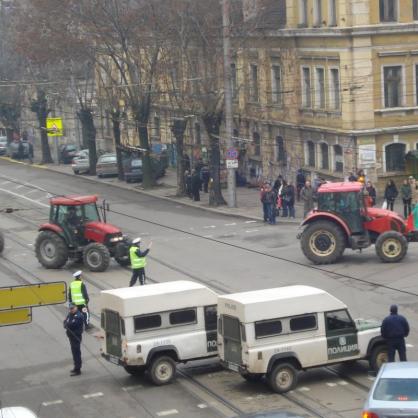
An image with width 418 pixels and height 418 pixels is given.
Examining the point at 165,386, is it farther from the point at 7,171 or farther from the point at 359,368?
the point at 7,171

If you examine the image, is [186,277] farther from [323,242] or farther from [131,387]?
[131,387]

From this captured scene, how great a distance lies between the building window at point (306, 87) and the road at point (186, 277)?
7447 mm

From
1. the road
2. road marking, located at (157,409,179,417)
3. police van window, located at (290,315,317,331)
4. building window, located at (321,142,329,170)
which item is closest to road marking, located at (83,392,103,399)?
the road

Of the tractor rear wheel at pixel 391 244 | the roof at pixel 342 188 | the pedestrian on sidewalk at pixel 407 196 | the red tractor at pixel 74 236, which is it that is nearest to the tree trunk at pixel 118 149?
the pedestrian on sidewalk at pixel 407 196

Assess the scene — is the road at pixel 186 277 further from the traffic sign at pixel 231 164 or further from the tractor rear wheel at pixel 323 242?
the traffic sign at pixel 231 164

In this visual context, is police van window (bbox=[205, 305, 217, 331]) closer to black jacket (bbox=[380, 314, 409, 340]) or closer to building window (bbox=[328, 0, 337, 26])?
black jacket (bbox=[380, 314, 409, 340])

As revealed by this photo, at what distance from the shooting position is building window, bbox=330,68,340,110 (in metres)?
50.6

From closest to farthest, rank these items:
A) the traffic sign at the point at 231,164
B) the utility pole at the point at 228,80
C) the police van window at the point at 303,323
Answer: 1. the police van window at the point at 303,323
2. the utility pole at the point at 228,80
3. the traffic sign at the point at 231,164

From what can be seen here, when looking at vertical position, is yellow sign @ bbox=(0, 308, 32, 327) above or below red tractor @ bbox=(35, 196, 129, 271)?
above

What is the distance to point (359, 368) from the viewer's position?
23188 millimetres

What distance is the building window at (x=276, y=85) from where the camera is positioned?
55844 mm

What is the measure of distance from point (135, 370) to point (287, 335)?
3114mm

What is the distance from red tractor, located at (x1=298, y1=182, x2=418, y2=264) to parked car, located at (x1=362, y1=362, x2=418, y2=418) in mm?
15635

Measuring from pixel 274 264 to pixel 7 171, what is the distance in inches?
1494
